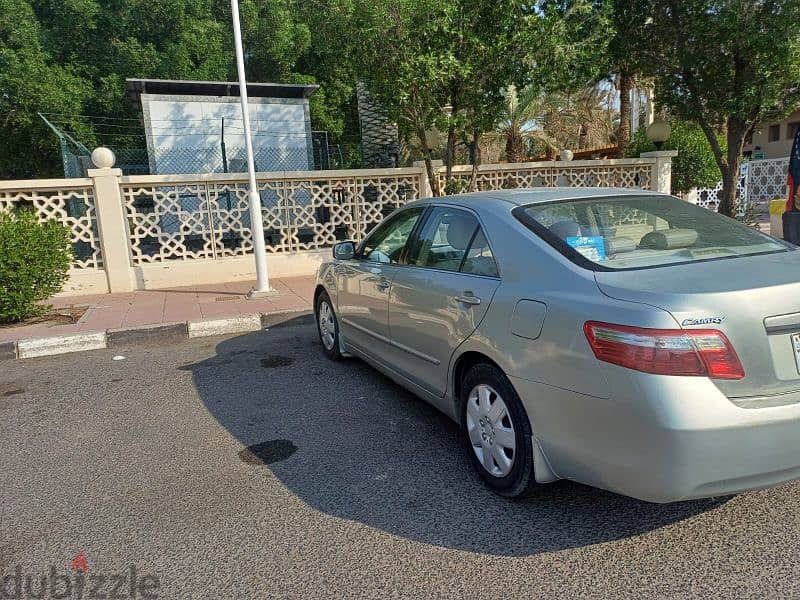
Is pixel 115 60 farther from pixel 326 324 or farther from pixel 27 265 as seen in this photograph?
pixel 326 324

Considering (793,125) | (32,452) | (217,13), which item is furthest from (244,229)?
(793,125)

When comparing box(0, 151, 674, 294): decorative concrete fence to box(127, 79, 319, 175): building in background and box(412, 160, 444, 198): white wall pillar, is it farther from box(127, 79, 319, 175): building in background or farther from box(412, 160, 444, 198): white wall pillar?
box(127, 79, 319, 175): building in background

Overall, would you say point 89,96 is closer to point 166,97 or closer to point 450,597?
point 166,97

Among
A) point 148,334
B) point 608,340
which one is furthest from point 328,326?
point 608,340

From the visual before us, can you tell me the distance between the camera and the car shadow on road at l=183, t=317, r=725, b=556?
9.04ft

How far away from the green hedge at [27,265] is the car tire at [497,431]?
21.1 feet

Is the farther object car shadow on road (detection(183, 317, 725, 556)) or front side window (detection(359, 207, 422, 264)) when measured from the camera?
front side window (detection(359, 207, 422, 264))

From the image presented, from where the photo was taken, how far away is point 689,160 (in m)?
16.1

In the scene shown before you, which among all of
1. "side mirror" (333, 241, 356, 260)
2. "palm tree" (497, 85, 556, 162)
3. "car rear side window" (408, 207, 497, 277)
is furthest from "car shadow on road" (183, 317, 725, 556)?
"palm tree" (497, 85, 556, 162)

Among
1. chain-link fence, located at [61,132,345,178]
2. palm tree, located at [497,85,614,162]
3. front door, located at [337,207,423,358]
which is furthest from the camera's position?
palm tree, located at [497,85,614,162]

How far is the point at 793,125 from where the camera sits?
110ft

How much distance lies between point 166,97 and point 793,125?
113ft

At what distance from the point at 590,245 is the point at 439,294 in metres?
0.92

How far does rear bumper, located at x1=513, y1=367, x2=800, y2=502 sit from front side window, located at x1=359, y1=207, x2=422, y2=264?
217cm
